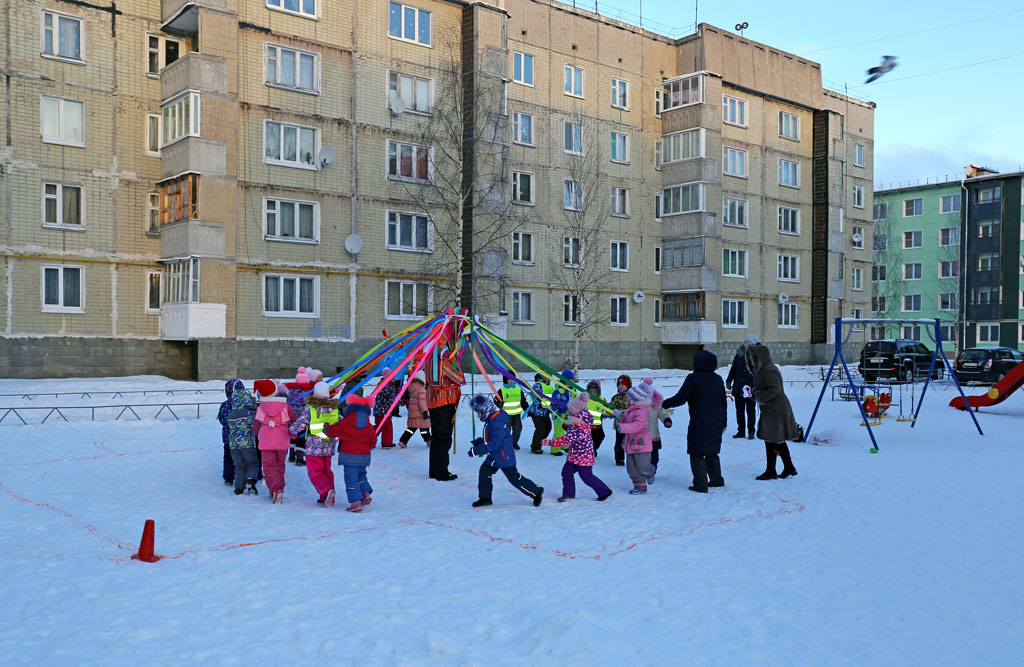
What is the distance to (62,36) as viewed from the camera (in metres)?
24.8

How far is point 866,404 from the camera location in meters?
17.1

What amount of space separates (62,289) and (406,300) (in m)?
11.0

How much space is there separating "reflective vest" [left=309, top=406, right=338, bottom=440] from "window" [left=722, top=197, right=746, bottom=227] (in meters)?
31.8

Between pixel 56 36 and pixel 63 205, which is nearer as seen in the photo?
pixel 56 36

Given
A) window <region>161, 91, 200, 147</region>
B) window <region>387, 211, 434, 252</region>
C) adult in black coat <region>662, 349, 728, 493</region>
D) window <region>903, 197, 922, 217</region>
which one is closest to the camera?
adult in black coat <region>662, 349, 728, 493</region>

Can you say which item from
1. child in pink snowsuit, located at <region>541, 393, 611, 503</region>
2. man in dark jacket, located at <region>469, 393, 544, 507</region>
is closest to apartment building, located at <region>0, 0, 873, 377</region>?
man in dark jacket, located at <region>469, 393, 544, 507</region>

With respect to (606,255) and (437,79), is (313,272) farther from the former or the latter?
(606,255)

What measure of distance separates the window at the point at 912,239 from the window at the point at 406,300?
50434mm

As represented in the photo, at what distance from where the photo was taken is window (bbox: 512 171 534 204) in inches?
1307

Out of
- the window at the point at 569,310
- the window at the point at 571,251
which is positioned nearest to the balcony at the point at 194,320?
the window at the point at 569,310

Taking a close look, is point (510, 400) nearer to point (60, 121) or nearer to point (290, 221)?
point (290, 221)

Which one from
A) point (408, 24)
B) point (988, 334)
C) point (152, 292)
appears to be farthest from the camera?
point (988, 334)

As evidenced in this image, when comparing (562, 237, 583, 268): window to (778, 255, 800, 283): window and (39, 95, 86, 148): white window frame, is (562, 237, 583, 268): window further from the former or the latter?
(39, 95, 86, 148): white window frame

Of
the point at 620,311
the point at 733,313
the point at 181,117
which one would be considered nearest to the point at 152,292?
the point at 181,117
